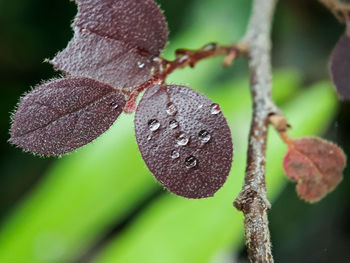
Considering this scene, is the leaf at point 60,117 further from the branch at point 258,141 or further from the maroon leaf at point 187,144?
the branch at point 258,141

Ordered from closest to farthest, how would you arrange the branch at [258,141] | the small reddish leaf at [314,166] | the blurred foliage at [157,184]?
the branch at [258,141]
the small reddish leaf at [314,166]
the blurred foliage at [157,184]

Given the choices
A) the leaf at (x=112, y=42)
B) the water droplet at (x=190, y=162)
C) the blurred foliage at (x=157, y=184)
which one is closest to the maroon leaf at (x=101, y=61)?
the leaf at (x=112, y=42)

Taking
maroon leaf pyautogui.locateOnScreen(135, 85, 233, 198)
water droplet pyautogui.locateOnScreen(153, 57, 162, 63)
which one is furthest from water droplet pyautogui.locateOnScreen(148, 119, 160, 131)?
water droplet pyautogui.locateOnScreen(153, 57, 162, 63)

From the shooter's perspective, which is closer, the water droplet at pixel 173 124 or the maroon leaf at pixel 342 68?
the water droplet at pixel 173 124

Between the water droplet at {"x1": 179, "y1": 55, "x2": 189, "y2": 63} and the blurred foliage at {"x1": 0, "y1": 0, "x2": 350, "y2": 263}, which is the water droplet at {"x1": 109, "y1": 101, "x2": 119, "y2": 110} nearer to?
the water droplet at {"x1": 179, "y1": 55, "x2": 189, "y2": 63}

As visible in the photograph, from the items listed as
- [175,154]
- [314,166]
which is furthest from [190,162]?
[314,166]

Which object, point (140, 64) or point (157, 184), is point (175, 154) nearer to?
point (140, 64)
